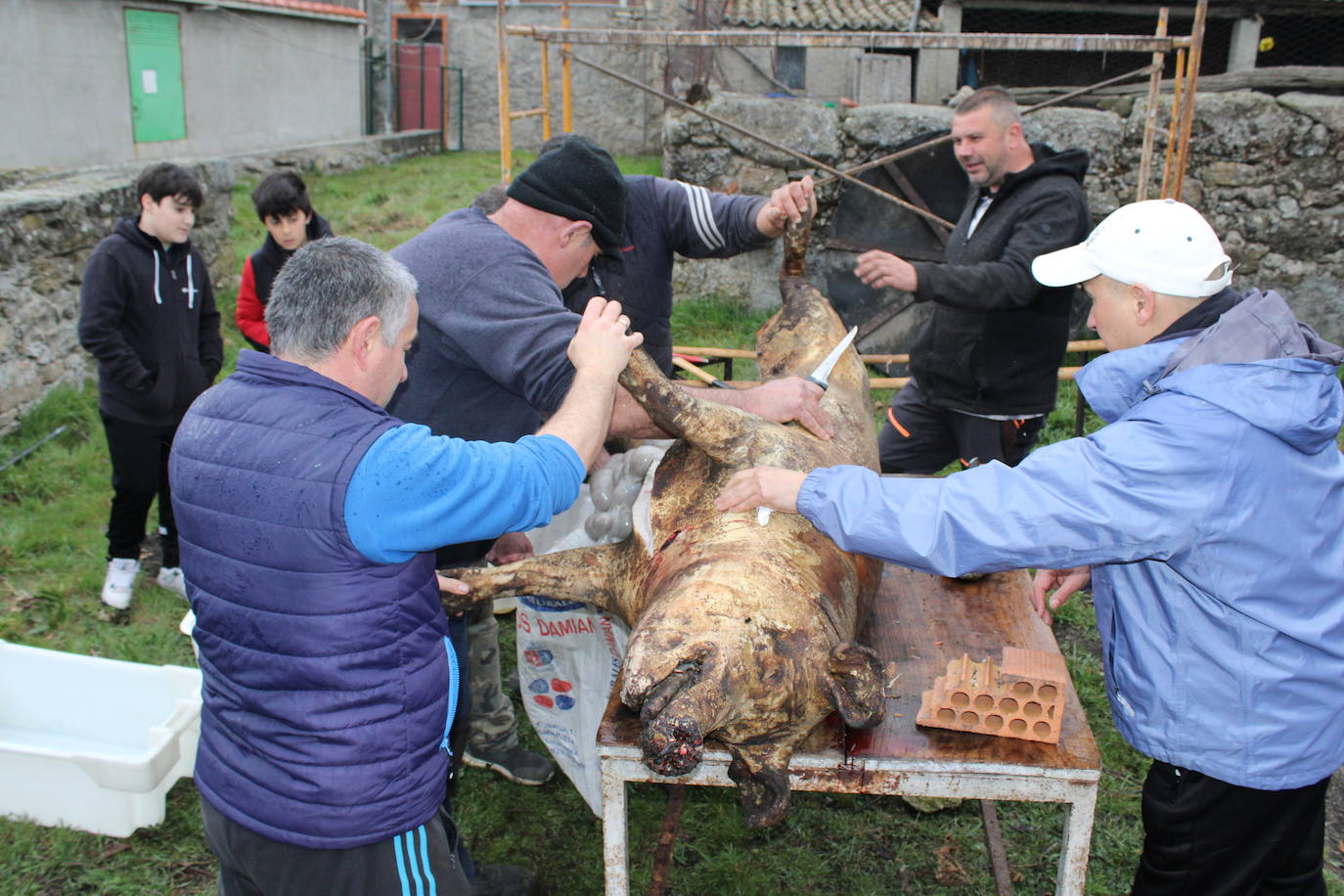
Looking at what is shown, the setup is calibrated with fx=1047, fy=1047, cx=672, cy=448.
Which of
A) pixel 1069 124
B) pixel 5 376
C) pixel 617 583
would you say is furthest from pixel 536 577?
pixel 1069 124

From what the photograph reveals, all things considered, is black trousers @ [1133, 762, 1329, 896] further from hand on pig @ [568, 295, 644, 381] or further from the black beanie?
the black beanie

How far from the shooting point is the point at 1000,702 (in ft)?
7.16

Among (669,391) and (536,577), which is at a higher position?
(669,391)

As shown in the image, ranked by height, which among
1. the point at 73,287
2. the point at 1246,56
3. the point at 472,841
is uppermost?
the point at 1246,56

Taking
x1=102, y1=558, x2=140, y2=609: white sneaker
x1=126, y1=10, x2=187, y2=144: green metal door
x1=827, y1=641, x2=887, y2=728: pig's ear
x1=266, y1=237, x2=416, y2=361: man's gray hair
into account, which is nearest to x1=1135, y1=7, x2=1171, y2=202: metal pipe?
x1=827, y1=641, x2=887, y2=728: pig's ear

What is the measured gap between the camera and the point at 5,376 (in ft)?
18.3

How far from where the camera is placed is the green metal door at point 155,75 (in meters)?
10.9

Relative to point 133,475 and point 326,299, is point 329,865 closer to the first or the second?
point 326,299

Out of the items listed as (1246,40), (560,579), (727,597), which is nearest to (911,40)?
(560,579)

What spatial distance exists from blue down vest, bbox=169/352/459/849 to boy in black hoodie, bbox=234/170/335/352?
2.70 metres

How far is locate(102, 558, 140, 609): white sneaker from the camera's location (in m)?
4.33

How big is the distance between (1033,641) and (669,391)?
1110 millimetres

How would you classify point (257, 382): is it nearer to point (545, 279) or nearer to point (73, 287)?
point (545, 279)

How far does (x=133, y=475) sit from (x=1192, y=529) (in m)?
3.88
